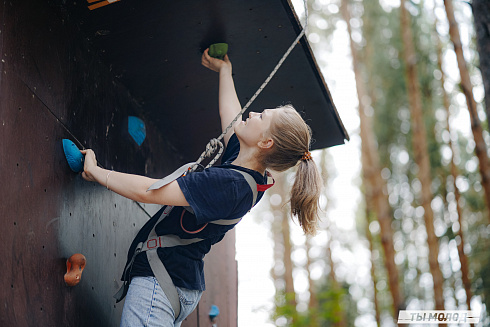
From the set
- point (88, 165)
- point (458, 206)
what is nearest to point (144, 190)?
point (88, 165)

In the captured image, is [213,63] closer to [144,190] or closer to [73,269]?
[144,190]

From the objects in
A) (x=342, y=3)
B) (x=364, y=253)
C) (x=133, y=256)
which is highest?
(x=342, y=3)

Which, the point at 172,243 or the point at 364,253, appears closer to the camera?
the point at 172,243

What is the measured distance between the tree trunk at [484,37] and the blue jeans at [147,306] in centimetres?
208

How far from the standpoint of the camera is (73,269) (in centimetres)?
233

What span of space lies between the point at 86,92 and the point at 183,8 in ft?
2.12

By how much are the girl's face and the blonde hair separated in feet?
0.08

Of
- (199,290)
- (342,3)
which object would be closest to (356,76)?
(342,3)

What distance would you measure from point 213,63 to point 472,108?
4.41 m

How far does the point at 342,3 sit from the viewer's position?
11828 millimetres

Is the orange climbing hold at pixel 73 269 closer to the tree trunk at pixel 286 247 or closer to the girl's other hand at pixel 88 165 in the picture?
the girl's other hand at pixel 88 165

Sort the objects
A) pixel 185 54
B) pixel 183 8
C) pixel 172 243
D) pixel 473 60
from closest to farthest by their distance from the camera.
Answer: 1. pixel 172 243
2. pixel 183 8
3. pixel 185 54
4. pixel 473 60

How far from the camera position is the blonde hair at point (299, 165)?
2471mm

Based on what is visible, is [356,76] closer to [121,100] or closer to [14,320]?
[121,100]
